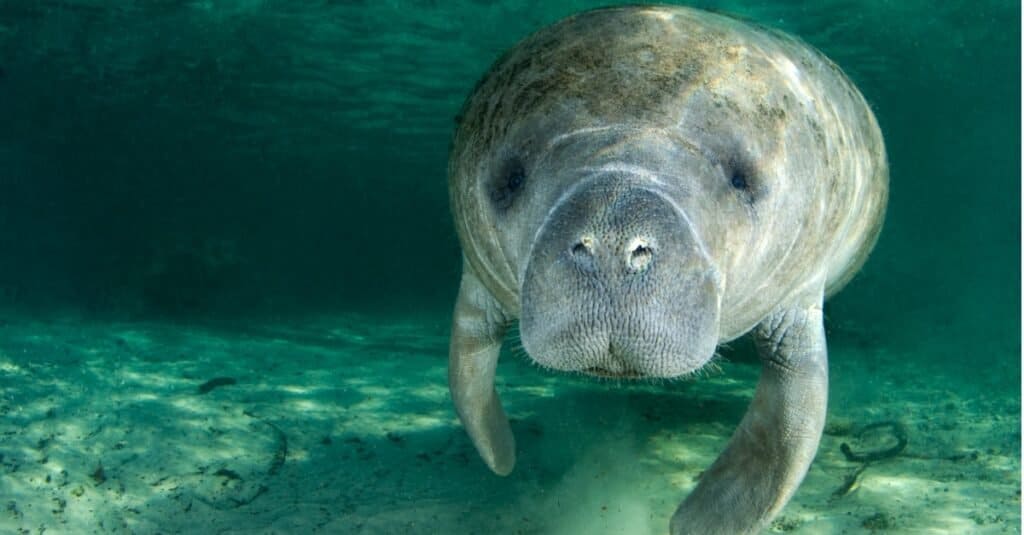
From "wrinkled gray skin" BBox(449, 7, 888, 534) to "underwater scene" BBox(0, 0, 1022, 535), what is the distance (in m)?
0.01

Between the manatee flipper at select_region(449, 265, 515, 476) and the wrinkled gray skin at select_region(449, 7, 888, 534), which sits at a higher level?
the wrinkled gray skin at select_region(449, 7, 888, 534)

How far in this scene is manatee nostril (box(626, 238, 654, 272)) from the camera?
207cm

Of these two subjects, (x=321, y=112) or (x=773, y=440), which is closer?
(x=773, y=440)

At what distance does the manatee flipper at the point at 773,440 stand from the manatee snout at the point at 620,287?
1.56 metres

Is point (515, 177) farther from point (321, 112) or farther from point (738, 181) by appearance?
point (321, 112)

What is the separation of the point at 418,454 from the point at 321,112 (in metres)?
22.4

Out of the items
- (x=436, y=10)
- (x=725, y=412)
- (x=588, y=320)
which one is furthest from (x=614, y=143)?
(x=436, y=10)

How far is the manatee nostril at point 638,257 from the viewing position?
6.80 ft

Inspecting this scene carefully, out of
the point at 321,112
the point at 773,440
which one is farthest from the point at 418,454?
the point at 321,112

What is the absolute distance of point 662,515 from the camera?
4.67 m

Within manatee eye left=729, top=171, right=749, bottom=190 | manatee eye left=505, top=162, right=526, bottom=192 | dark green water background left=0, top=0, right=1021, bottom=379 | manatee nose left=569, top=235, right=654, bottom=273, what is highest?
manatee eye left=729, top=171, right=749, bottom=190

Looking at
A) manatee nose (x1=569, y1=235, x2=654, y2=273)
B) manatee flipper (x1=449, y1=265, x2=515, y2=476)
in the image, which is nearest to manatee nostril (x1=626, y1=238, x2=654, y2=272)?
manatee nose (x1=569, y1=235, x2=654, y2=273)

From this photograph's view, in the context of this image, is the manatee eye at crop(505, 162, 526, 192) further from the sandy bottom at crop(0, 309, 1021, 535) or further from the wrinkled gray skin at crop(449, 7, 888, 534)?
the sandy bottom at crop(0, 309, 1021, 535)

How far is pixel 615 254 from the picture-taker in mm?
2092
